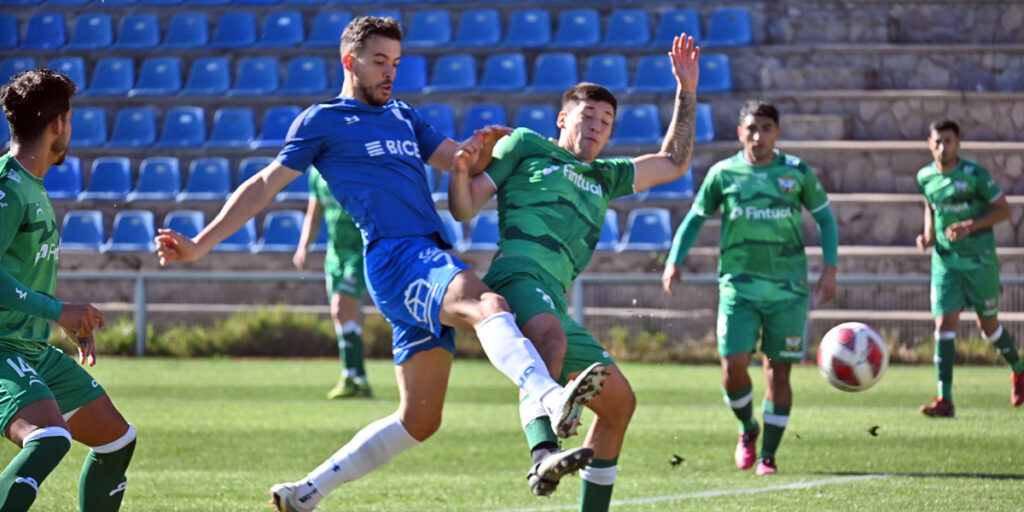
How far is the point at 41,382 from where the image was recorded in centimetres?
495

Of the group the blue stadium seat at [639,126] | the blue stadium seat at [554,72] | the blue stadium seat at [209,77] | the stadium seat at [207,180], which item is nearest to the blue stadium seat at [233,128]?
the stadium seat at [207,180]

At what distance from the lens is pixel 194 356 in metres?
17.3

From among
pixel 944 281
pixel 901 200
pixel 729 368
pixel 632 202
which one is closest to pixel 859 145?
pixel 901 200

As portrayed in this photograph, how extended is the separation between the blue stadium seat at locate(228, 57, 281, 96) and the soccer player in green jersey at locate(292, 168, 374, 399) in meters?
8.35

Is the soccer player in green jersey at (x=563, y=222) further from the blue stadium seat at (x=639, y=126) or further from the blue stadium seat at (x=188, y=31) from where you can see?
the blue stadium seat at (x=188, y=31)

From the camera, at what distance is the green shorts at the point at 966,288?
1161 centimetres

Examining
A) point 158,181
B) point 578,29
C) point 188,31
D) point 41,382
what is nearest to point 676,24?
point 578,29

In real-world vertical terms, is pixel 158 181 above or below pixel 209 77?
below

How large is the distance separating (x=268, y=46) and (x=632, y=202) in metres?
6.87

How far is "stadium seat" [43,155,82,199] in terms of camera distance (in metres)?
20.2

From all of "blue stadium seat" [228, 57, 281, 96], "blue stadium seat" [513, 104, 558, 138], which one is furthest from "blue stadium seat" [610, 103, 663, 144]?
"blue stadium seat" [228, 57, 281, 96]

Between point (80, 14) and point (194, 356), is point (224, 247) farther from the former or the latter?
point (80, 14)

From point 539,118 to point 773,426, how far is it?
11131 millimetres

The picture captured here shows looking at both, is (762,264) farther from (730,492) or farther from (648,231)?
(648,231)
